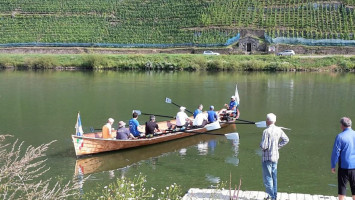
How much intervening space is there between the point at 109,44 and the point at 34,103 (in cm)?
4378

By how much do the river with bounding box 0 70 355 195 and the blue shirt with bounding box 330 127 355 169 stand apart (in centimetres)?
355

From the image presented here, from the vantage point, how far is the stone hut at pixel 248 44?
205 feet

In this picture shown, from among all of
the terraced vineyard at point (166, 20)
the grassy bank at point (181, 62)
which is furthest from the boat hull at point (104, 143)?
the terraced vineyard at point (166, 20)

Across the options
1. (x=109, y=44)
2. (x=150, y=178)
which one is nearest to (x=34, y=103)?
(x=150, y=178)

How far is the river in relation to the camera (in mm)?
13453

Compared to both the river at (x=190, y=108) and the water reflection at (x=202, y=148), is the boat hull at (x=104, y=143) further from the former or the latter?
the water reflection at (x=202, y=148)

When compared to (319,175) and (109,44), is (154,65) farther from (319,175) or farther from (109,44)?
(319,175)

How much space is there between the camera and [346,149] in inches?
334

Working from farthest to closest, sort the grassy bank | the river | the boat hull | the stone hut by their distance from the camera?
the stone hut → the grassy bank → the boat hull → the river

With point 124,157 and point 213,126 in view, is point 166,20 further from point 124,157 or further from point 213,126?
point 124,157

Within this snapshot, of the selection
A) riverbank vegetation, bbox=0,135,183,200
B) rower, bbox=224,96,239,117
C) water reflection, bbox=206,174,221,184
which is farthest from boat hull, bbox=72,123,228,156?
rower, bbox=224,96,239,117

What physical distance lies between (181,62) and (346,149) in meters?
47.1

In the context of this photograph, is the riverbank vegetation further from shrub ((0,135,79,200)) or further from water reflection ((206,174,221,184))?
water reflection ((206,174,221,184))

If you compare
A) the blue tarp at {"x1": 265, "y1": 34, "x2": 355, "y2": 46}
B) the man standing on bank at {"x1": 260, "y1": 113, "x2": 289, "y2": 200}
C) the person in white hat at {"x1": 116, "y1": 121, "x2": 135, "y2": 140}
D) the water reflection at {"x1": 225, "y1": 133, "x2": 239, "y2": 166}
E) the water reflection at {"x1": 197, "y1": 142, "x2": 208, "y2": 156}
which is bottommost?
the water reflection at {"x1": 197, "y1": 142, "x2": 208, "y2": 156}
